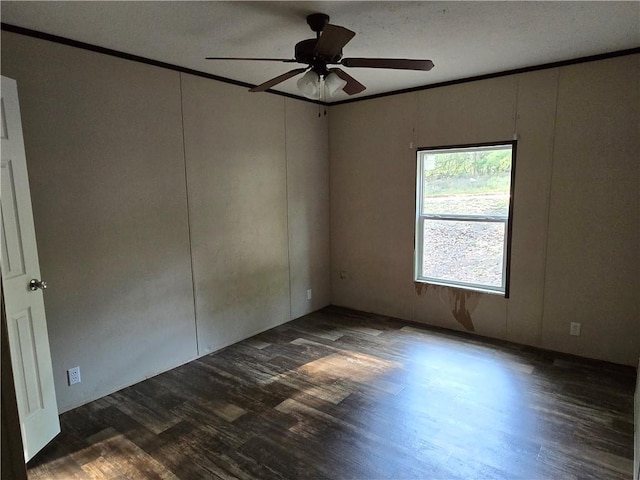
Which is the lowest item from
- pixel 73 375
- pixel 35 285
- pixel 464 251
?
pixel 73 375

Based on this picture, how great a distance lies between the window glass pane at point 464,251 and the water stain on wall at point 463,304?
0.13 metres

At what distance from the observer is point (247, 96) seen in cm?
374

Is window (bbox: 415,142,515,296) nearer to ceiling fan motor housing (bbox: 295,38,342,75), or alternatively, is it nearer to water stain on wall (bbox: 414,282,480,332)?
water stain on wall (bbox: 414,282,480,332)

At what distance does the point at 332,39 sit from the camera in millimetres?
2023

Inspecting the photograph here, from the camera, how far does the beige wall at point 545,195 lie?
3.09m

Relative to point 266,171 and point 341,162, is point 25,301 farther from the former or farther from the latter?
point 341,162

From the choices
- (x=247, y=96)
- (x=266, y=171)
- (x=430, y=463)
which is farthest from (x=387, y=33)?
(x=430, y=463)

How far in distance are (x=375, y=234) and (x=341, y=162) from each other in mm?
982

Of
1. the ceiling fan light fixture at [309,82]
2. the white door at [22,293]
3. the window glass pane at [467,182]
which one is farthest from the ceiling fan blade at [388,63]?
the white door at [22,293]

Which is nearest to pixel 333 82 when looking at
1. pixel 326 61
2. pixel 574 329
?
pixel 326 61

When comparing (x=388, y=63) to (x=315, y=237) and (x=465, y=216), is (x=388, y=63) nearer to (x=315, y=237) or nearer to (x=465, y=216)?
(x=465, y=216)

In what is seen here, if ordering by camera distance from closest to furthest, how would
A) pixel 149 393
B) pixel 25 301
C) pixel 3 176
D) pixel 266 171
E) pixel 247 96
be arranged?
1. pixel 3 176
2. pixel 25 301
3. pixel 149 393
4. pixel 247 96
5. pixel 266 171

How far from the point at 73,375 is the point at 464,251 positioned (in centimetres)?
358

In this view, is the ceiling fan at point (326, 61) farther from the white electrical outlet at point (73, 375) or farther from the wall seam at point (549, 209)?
the white electrical outlet at point (73, 375)
